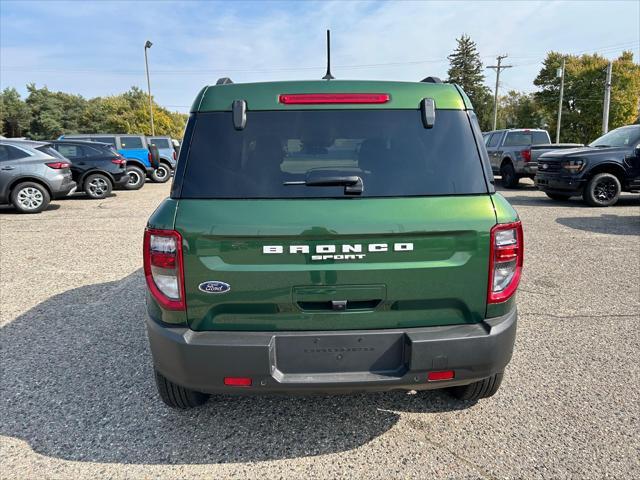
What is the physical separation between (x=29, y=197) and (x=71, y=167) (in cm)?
304

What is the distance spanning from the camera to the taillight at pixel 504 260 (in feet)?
7.28

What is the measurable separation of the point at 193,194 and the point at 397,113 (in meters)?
1.13

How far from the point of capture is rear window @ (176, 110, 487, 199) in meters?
2.22

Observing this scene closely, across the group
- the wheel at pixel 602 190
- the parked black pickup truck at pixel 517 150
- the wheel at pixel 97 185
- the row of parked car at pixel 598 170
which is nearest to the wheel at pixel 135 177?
the wheel at pixel 97 185

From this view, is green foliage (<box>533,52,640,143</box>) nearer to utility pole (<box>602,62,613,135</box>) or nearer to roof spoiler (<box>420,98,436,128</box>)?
utility pole (<box>602,62,613,135</box>)

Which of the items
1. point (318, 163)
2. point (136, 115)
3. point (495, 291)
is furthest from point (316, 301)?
point (136, 115)

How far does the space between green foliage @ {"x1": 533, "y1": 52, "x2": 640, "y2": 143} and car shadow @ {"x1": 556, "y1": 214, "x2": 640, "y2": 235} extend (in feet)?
174

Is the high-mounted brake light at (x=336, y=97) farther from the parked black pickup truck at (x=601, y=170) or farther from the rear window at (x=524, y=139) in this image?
the rear window at (x=524, y=139)

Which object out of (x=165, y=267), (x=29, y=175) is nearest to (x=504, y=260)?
(x=165, y=267)

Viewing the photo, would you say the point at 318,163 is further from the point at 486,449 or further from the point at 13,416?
the point at 13,416

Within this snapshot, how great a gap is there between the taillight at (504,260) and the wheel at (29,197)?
11449 mm

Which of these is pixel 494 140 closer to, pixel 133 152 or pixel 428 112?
pixel 133 152

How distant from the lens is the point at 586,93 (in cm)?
5606

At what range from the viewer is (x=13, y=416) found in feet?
9.18
